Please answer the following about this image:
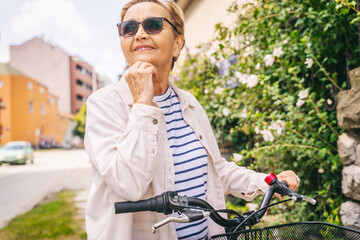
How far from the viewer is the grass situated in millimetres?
4504

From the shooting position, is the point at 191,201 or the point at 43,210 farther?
the point at 43,210

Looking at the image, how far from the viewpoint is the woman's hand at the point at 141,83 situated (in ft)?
4.01

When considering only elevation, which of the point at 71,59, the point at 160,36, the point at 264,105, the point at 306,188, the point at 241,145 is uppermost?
the point at 71,59

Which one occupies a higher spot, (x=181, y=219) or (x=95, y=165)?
(x=95, y=165)

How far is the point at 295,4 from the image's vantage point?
9.96 feet

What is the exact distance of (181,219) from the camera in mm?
968

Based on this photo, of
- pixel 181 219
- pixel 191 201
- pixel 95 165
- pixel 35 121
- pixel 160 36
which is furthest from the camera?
pixel 35 121

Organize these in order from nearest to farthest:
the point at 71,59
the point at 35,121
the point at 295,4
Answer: the point at 295,4, the point at 35,121, the point at 71,59

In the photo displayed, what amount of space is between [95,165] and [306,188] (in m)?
2.80

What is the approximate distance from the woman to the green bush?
1396 millimetres

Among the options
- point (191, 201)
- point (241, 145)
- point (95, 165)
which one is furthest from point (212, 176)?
point (241, 145)

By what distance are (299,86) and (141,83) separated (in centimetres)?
207

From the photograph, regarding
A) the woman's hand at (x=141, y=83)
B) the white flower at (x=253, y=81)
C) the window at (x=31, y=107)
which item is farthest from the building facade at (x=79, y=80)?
the woman's hand at (x=141, y=83)

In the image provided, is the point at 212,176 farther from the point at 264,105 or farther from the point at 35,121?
the point at 35,121
